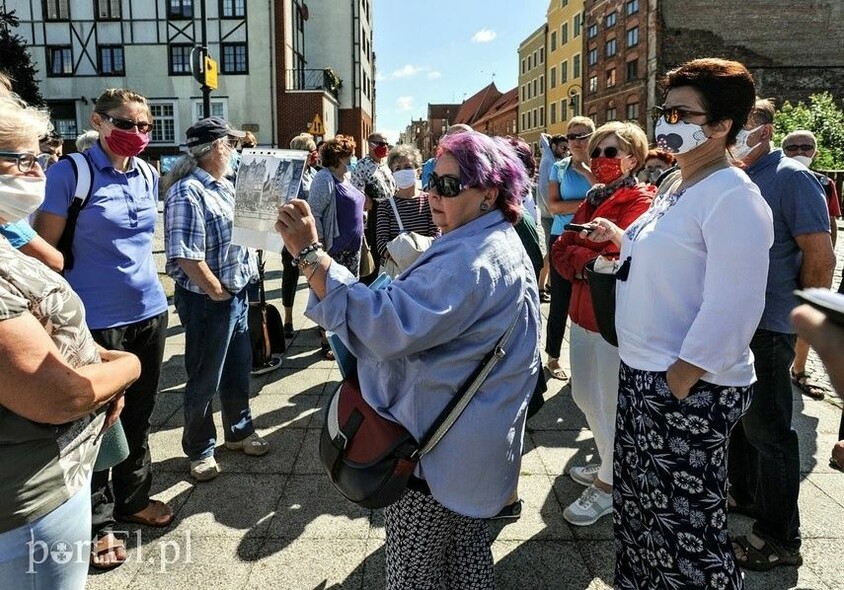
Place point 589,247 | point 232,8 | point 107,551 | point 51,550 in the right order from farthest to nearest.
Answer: point 232,8
point 589,247
point 107,551
point 51,550

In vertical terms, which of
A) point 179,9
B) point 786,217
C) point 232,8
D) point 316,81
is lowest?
point 786,217

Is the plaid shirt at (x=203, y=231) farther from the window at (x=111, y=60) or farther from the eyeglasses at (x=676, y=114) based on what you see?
the window at (x=111, y=60)

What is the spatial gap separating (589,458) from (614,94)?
1748 inches

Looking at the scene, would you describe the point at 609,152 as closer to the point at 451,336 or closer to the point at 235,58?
the point at 451,336

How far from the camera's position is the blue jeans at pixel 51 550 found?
1.51m

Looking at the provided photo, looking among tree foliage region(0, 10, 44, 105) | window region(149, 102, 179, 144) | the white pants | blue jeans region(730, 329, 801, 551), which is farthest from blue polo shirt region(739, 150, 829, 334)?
window region(149, 102, 179, 144)

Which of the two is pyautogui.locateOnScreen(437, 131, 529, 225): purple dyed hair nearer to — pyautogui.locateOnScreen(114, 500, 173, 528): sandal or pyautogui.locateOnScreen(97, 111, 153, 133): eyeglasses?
pyautogui.locateOnScreen(97, 111, 153, 133): eyeglasses

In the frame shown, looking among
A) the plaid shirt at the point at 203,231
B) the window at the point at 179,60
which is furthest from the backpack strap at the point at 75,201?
the window at the point at 179,60

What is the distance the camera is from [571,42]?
52656mm

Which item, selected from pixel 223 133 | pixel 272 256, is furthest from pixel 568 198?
pixel 272 256

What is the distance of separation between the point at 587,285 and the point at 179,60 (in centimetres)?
3333

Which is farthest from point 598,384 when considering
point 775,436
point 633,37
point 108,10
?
point 633,37

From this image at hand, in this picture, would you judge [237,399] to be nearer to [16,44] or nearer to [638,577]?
[638,577]

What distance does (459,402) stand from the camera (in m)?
1.92
